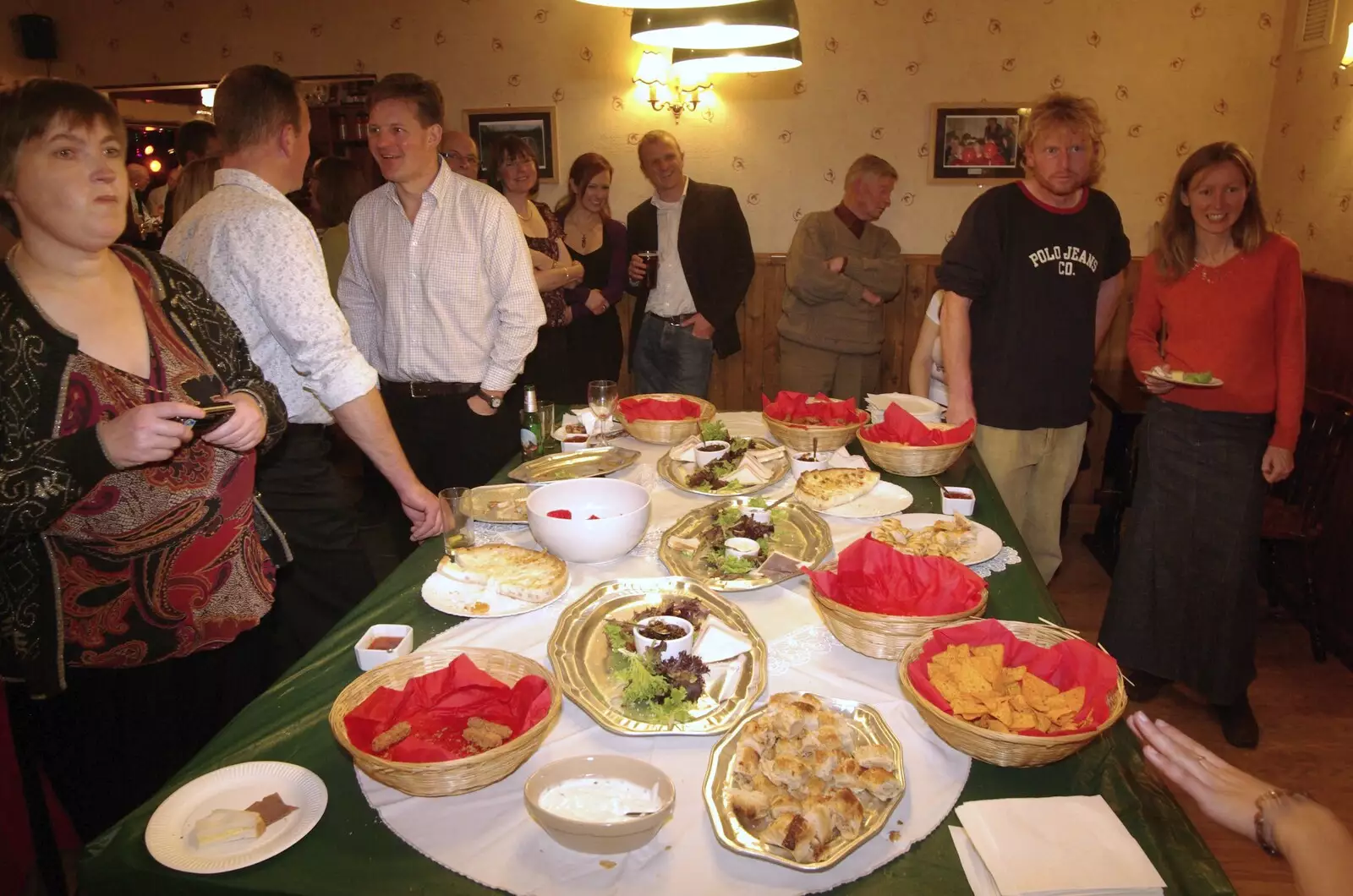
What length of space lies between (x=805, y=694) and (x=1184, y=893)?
1.53 feet

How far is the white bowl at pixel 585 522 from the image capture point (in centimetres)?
161

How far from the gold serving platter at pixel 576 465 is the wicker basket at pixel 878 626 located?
94cm

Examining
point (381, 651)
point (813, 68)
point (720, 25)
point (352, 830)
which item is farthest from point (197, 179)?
point (813, 68)

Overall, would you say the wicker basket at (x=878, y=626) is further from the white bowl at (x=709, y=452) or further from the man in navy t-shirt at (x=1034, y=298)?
the man in navy t-shirt at (x=1034, y=298)

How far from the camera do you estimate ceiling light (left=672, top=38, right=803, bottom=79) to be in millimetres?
2805

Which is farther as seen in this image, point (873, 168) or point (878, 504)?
point (873, 168)

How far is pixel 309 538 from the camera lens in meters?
2.13

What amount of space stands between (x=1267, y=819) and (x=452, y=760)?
3.17 ft

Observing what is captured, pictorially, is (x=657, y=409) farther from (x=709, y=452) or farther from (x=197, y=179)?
(x=197, y=179)

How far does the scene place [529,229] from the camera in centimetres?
374

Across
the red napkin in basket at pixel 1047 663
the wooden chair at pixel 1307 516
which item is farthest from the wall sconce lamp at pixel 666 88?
the red napkin in basket at pixel 1047 663

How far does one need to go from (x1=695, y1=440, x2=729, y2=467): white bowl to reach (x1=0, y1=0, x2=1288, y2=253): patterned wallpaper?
2922 mm

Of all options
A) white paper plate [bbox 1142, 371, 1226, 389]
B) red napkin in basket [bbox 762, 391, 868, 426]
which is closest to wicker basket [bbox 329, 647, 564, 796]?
red napkin in basket [bbox 762, 391, 868, 426]

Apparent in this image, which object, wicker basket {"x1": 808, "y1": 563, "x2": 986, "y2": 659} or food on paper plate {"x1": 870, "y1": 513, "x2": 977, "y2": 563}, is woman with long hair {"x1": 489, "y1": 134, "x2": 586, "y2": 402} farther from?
wicker basket {"x1": 808, "y1": 563, "x2": 986, "y2": 659}
